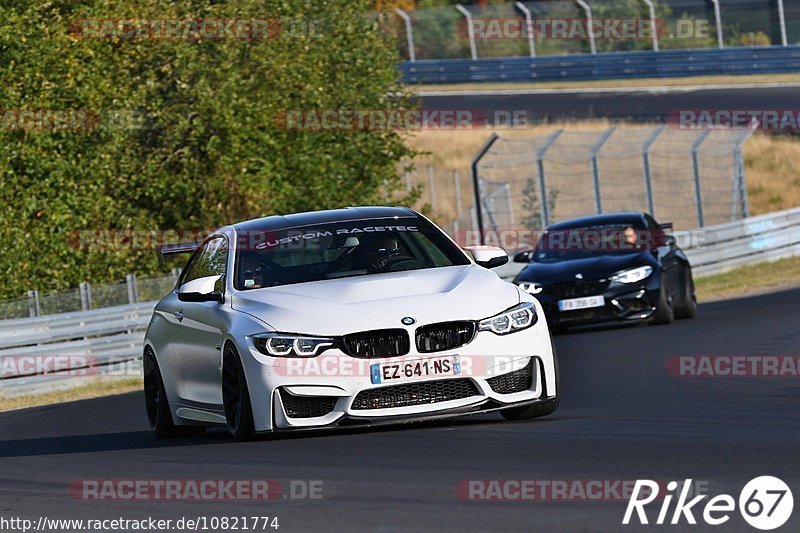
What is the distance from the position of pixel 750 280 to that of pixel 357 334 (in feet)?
62.9

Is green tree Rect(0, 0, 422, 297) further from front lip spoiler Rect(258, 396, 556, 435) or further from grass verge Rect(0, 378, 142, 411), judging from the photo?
front lip spoiler Rect(258, 396, 556, 435)

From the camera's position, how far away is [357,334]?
947 centimetres

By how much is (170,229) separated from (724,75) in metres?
22.8

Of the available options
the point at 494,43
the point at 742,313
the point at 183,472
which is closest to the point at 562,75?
the point at 494,43

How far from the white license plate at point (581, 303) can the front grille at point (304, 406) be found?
979cm

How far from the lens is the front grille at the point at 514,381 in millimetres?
9692

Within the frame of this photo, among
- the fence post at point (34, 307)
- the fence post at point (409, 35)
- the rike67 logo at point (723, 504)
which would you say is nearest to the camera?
the rike67 logo at point (723, 504)

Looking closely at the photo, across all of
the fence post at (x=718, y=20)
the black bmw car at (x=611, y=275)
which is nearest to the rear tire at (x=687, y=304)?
the black bmw car at (x=611, y=275)

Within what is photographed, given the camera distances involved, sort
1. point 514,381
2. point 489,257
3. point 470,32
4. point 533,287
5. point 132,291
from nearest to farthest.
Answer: point 514,381 → point 489,257 → point 533,287 → point 132,291 → point 470,32

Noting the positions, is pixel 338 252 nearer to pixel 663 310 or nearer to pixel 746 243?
pixel 663 310

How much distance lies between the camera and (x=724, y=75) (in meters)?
45.9
